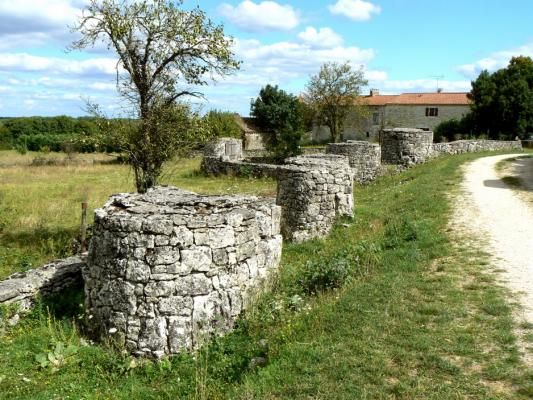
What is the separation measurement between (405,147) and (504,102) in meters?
23.4

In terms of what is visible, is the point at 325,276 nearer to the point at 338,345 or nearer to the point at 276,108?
the point at 338,345

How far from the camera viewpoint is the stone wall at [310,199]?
14.1m

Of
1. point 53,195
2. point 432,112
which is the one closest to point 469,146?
point 53,195

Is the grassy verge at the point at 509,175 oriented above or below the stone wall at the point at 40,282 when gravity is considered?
above

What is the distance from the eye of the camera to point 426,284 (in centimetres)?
860

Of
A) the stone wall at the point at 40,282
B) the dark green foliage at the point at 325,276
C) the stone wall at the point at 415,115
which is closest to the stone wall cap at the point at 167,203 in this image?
Answer: the dark green foliage at the point at 325,276

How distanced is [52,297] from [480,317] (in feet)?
23.9

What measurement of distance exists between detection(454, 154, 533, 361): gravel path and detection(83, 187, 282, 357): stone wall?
4118 mm

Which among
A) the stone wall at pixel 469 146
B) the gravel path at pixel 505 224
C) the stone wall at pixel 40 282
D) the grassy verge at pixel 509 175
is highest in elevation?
the stone wall at pixel 469 146

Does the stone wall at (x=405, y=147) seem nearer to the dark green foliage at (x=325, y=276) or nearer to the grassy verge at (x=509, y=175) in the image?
the grassy verge at (x=509, y=175)

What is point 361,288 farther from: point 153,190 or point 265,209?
point 153,190

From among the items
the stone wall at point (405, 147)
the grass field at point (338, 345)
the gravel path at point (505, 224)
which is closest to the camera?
the grass field at point (338, 345)

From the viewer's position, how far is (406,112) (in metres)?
65.2

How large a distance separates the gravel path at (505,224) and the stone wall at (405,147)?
696cm
